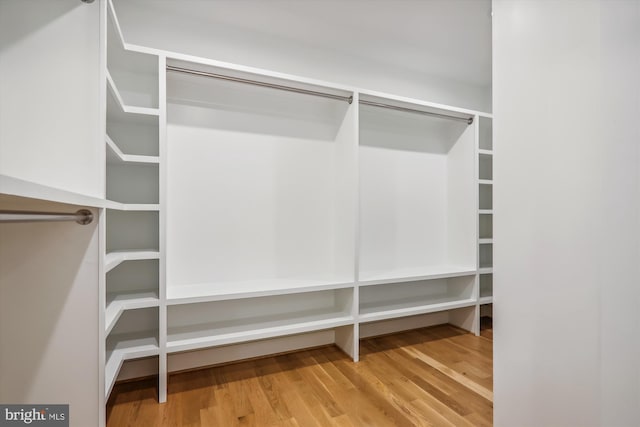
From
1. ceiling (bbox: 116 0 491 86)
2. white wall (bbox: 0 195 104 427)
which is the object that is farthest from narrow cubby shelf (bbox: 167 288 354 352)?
ceiling (bbox: 116 0 491 86)

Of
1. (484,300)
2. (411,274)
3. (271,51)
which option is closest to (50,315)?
(271,51)

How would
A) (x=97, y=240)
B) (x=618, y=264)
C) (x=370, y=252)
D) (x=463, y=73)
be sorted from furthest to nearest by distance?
(x=463, y=73), (x=370, y=252), (x=97, y=240), (x=618, y=264)

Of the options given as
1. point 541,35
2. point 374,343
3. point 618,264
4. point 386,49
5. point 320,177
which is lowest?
point 374,343

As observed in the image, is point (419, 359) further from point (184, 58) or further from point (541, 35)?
point (184, 58)

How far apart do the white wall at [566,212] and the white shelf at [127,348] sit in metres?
1.73

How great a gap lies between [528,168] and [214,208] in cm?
187

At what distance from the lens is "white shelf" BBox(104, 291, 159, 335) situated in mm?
1571

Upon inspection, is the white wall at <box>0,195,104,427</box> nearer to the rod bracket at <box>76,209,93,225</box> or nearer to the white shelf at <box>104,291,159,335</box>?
the rod bracket at <box>76,209,93,225</box>

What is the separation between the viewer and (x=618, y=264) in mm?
824

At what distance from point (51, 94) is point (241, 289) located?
4.52ft

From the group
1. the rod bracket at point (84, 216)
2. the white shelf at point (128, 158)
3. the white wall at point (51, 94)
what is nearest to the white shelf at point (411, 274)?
the white shelf at point (128, 158)

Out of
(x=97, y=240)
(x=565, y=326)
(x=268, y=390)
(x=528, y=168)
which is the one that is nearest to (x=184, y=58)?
(x=97, y=240)

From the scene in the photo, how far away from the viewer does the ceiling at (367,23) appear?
2045 millimetres

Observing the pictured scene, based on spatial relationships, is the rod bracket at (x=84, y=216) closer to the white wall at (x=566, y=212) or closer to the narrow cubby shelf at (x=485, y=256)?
the white wall at (x=566, y=212)
